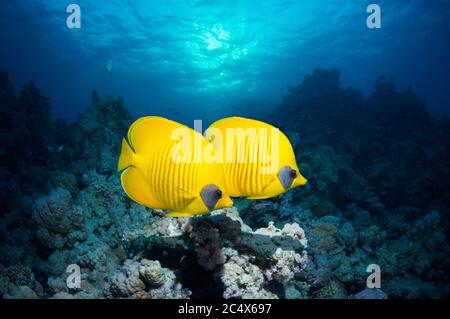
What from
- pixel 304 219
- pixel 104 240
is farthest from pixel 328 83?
pixel 104 240

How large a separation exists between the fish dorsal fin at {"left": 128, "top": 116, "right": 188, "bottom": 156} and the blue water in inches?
602

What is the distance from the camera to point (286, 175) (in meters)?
2.18

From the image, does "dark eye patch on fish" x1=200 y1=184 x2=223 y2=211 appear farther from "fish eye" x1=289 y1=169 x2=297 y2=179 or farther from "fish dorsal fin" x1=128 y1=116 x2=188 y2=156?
"fish eye" x1=289 y1=169 x2=297 y2=179

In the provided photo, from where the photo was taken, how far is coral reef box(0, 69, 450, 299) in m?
3.20

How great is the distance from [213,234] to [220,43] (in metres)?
27.8

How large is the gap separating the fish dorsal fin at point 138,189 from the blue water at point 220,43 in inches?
605

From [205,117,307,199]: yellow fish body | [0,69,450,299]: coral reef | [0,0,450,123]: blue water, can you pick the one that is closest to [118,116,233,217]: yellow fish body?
[205,117,307,199]: yellow fish body

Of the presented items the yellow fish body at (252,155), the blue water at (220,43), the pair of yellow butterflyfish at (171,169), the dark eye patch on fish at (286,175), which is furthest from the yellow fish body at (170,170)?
the blue water at (220,43)

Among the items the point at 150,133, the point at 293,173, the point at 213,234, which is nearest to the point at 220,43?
the point at 213,234

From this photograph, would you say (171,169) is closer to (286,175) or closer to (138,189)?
(138,189)

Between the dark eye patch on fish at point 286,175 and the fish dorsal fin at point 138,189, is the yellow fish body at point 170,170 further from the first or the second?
the dark eye patch on fish at point 286,175

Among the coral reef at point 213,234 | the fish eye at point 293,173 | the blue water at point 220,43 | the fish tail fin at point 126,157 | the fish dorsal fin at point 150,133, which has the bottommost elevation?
the coral reef at point 213,234

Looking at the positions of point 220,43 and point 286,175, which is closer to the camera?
point 286,175

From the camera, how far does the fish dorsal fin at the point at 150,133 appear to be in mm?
1728
